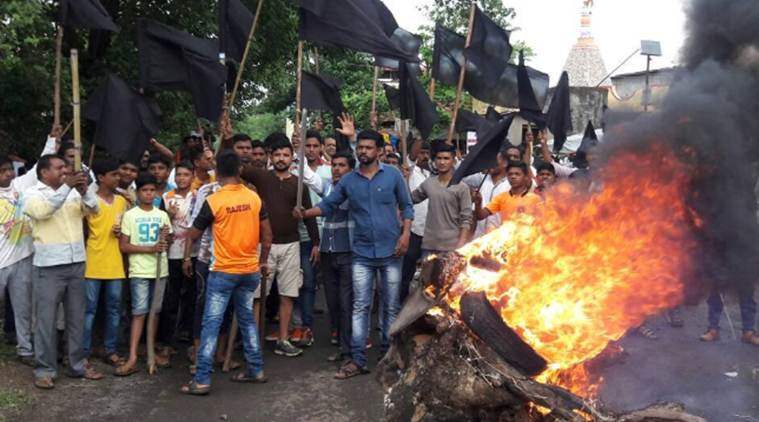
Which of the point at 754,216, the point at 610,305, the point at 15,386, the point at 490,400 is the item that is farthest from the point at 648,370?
the point at 15,386

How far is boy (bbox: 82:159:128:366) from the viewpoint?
6855mm

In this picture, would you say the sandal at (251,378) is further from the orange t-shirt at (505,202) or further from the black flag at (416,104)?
the black flag at (416,104)

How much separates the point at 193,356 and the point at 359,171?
8.68 ft

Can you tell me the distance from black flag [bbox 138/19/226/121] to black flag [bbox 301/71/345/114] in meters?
1.02

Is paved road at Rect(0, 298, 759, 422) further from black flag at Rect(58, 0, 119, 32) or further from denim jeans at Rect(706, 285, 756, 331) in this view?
black flag at Rect(58, 0, 119, 32)

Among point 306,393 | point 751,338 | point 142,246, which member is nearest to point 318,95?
point 142,246

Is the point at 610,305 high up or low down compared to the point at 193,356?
up

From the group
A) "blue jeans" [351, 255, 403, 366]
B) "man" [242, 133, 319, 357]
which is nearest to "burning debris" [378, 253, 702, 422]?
"blue jeans" [351, 255, 403, 366]

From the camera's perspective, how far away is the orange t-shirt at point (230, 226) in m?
6.31

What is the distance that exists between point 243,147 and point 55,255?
2423mm

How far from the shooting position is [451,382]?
14.5ft

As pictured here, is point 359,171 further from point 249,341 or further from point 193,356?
point 193,356

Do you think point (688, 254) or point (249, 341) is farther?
point (249, 341)

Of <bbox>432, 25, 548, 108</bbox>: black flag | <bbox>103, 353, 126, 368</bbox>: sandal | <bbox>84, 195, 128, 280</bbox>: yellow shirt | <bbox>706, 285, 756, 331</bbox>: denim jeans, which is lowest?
<bbox>103, 353, 126, 368</bbox>: sandal
